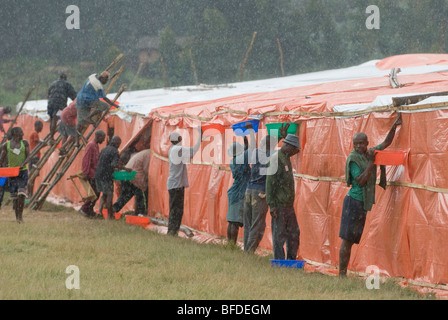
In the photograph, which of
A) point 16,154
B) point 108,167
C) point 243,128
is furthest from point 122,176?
point 243,128

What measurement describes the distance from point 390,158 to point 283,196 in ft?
5.22

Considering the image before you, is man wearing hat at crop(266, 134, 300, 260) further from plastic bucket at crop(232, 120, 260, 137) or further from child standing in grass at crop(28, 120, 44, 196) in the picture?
child standing in grass at crop(28, 120, 44, 196)

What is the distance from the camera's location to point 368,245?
9.58 meters

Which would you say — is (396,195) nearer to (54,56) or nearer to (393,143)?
(393,143)

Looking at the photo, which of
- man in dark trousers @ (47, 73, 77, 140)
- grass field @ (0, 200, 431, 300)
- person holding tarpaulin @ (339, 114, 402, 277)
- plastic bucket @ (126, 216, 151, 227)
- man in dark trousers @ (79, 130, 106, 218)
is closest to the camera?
grass field @ (0, 200, 431, 300)

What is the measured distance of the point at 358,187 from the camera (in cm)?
905

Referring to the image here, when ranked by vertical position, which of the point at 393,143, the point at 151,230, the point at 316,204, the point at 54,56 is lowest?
the point at 151,230

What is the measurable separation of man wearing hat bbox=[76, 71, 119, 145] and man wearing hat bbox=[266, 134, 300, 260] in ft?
22.4

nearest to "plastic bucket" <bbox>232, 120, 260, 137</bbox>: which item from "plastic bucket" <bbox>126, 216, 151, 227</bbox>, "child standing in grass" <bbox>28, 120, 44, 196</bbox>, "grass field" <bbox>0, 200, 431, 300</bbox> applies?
"grass field" <bbox>0, 200, 431, 300</bbox>

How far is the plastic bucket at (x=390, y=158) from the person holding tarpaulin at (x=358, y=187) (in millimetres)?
94

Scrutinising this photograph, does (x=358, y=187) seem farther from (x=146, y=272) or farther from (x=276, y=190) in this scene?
(x=146, y=272)

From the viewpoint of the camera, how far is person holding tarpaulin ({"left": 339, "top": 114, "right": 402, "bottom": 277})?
8.93m
